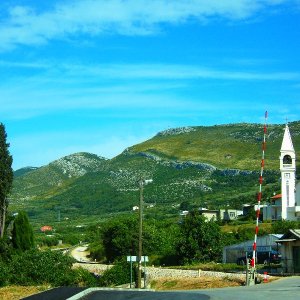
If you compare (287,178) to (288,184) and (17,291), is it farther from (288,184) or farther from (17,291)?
(17,291)

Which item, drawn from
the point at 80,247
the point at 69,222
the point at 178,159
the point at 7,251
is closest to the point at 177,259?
the point at 7,251

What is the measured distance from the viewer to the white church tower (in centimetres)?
8219

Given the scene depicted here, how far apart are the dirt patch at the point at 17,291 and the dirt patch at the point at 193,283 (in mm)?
8237

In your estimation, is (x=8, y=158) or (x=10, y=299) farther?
(x=8, y=158)

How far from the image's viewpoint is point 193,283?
43.6 metres

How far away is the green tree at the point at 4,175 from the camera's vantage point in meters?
60.9

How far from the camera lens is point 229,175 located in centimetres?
15925

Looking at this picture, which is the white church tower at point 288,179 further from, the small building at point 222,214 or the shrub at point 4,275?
the shrub at point 4,275

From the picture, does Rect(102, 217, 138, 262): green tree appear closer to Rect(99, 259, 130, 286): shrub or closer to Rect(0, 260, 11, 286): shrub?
Rect(99, 259, 130, 286): shrub

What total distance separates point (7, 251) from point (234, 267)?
19.2m

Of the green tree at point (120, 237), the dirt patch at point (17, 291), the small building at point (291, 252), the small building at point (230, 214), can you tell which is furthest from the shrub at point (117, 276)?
the small building at point (230, 214)

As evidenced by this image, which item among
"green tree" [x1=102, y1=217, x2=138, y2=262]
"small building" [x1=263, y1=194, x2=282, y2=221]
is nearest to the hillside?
"small building" [x1=263, y1=194, x2=282, y2=221]

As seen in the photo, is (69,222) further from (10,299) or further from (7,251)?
(10,299)

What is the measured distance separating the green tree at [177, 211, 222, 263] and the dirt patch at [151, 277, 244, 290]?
13.8 meters
